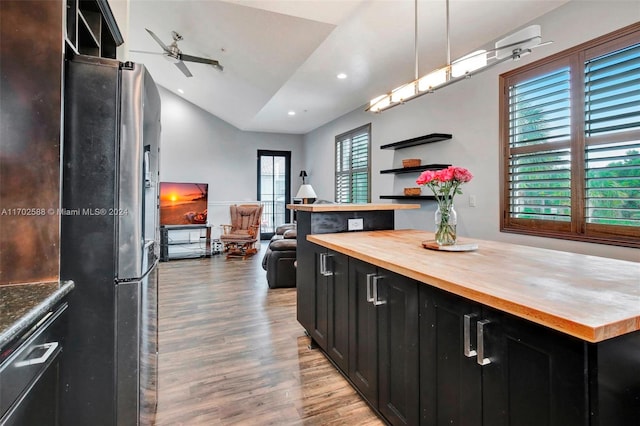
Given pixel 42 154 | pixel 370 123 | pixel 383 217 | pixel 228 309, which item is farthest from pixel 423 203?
pixel 42 154

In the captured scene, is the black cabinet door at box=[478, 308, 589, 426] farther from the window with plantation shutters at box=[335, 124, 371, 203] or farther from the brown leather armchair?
the brown leather armchair

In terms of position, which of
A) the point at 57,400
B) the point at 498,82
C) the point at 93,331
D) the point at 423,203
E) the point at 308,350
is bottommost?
the point at 308,350

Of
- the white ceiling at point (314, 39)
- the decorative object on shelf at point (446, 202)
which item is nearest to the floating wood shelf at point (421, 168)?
the white ceiling at point (314, 39)

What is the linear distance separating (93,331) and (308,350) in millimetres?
1623

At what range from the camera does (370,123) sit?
5.59 meters

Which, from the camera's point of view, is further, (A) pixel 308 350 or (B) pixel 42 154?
(A) pixel 308 350

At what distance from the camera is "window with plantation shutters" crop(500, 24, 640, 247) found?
2328mm

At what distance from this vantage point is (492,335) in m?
1.06

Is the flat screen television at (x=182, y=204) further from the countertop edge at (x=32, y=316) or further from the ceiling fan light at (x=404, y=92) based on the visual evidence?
the countertop edge at (x=32, y=316)

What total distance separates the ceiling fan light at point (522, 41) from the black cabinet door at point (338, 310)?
1437 mm

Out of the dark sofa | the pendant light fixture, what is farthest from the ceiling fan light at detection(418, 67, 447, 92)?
the dark sofa

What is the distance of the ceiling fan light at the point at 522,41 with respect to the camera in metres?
1.61

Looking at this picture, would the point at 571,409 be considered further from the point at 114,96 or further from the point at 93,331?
the point at 114,96

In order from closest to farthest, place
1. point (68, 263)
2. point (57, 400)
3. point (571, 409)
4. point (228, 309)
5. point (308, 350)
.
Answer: point (571, 409)
point (57, 400)
point (68, 263)
point (308, 350)
point (228, 309)
